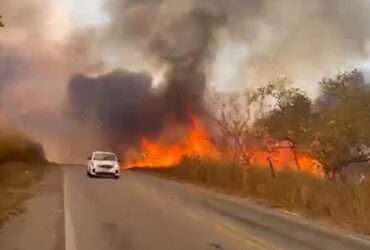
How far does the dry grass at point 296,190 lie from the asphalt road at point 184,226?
5.52 feet

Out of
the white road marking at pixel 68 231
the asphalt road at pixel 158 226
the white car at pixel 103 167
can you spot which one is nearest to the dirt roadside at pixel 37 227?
the asphalt road at pixel 158 226

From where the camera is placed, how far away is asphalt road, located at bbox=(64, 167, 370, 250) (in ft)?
43.3

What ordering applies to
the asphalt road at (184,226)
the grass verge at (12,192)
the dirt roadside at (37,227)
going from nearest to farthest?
the dirt roadside at (37,227) < the asphalt road at (184,226) < the grass verge at (12,192)

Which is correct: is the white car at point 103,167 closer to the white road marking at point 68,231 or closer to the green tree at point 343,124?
the green tree at point 343,124

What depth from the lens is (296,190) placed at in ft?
84.2

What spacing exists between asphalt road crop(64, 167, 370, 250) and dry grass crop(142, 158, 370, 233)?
5.52ft

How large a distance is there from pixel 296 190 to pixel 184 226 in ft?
34.1

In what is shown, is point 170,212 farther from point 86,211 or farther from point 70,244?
point 70,244

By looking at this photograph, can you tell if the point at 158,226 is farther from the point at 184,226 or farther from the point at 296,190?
the point at 296,190

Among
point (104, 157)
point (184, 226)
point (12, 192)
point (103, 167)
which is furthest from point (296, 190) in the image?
point (104, 157)

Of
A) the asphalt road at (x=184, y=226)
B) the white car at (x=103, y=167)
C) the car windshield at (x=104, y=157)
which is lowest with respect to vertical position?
the asphalt road at (x=184, y=226)

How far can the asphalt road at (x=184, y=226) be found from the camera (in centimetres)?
1321

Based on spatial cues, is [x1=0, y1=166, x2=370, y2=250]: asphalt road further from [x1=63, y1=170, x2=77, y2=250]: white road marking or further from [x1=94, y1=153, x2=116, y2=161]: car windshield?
[x1=94, y1=153, x2=116, y2=161]: car windshield

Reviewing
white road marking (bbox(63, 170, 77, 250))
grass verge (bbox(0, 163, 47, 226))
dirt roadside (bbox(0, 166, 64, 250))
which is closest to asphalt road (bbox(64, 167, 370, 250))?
white road marking (bbox(63, 170, 77, 250))
